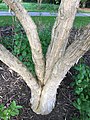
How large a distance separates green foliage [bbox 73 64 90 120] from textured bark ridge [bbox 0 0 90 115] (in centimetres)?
39

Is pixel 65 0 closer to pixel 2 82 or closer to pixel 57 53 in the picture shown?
pixel 57 53

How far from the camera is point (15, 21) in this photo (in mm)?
4922

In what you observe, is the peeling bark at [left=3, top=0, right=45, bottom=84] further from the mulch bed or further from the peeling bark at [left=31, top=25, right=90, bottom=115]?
the mulch bed

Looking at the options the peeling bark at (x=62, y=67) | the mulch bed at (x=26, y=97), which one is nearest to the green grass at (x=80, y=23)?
the mulch bed at (x=26, y=97)

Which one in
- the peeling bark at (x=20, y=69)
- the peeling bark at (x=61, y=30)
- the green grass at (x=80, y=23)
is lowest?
the green grass at (x=80, y=23)

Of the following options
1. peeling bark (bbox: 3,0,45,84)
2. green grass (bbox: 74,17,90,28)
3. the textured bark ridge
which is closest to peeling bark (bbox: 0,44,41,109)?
the textured bark ridge

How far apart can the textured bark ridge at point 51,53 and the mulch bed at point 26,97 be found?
191mm

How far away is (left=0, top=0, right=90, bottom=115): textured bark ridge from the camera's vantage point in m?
2.89

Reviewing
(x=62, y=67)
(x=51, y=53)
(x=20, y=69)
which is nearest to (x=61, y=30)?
(x=51, y=53)

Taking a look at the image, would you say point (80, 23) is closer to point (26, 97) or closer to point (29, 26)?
point (26, 97)

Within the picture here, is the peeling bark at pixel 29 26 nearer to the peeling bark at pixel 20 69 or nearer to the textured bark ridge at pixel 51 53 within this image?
the textured bark ridge at pixel 51 53

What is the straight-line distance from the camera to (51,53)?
10.2 feet

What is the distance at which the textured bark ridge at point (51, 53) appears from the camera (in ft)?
9.49

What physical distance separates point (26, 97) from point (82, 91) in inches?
31.2
